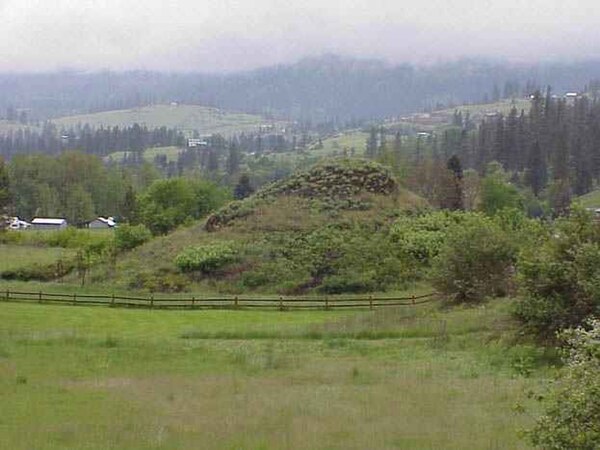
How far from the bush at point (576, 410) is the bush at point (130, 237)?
55188mm

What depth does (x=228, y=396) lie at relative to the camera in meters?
20.7

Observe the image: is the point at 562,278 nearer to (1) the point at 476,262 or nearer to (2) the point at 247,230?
(1) the point at 476,262

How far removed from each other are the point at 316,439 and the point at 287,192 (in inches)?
1976

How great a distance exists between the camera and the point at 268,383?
22.7 m

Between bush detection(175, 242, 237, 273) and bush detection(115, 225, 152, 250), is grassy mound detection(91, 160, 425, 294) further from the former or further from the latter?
bush detection(115, 225, 152, 250)

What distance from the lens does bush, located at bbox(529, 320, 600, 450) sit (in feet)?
31.7

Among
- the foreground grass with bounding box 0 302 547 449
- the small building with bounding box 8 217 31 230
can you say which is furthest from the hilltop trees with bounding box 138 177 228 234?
the foreground grass with bounding box 0 302 547 449

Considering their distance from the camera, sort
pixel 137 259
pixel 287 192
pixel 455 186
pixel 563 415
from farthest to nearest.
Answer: pixel 455 186
pixel 287 192
pixel 137 259
pixel 563 415

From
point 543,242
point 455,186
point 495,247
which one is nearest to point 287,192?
point 455,186

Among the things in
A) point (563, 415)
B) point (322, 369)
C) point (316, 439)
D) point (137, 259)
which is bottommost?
point (137, 259)

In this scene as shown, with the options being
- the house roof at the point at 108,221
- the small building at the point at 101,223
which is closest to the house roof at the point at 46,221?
the small building at the point at 101,223

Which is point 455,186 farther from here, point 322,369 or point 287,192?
point 322,369

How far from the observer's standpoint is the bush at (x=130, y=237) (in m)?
63.6

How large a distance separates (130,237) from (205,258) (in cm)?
1131
